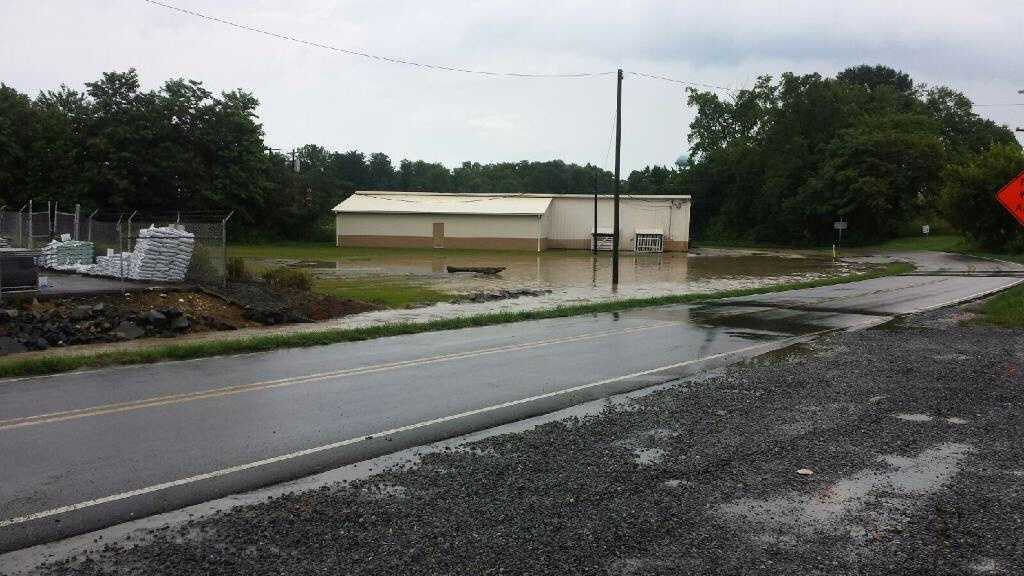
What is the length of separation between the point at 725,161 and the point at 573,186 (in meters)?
44.8

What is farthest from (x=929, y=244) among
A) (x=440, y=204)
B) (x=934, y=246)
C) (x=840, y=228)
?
(x=440, y=204)

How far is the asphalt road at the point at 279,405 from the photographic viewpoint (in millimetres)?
6242

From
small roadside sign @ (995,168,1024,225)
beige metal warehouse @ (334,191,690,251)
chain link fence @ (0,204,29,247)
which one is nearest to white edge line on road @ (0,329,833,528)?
small roadside sign @ (995,168,1024,225)

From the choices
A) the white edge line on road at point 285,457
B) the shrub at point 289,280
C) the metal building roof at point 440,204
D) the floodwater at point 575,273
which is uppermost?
the metal building roof at point 440,204

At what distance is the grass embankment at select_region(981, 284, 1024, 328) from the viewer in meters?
17.2

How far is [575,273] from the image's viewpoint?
39.9m

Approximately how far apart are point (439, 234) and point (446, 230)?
2.22ft

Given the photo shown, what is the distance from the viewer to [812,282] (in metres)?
32.6

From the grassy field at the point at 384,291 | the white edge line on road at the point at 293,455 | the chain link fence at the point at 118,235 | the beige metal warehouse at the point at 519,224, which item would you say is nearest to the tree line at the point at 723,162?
the beige metal warehouse at the point at 519,224

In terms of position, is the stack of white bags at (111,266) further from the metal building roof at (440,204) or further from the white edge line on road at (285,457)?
the metal building roof at (440,204)

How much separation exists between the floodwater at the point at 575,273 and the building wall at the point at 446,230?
12.2 metres

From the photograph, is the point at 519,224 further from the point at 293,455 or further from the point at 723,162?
the point at 293,455

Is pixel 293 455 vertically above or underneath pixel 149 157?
underneath

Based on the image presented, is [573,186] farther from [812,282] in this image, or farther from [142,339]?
[142,339]
